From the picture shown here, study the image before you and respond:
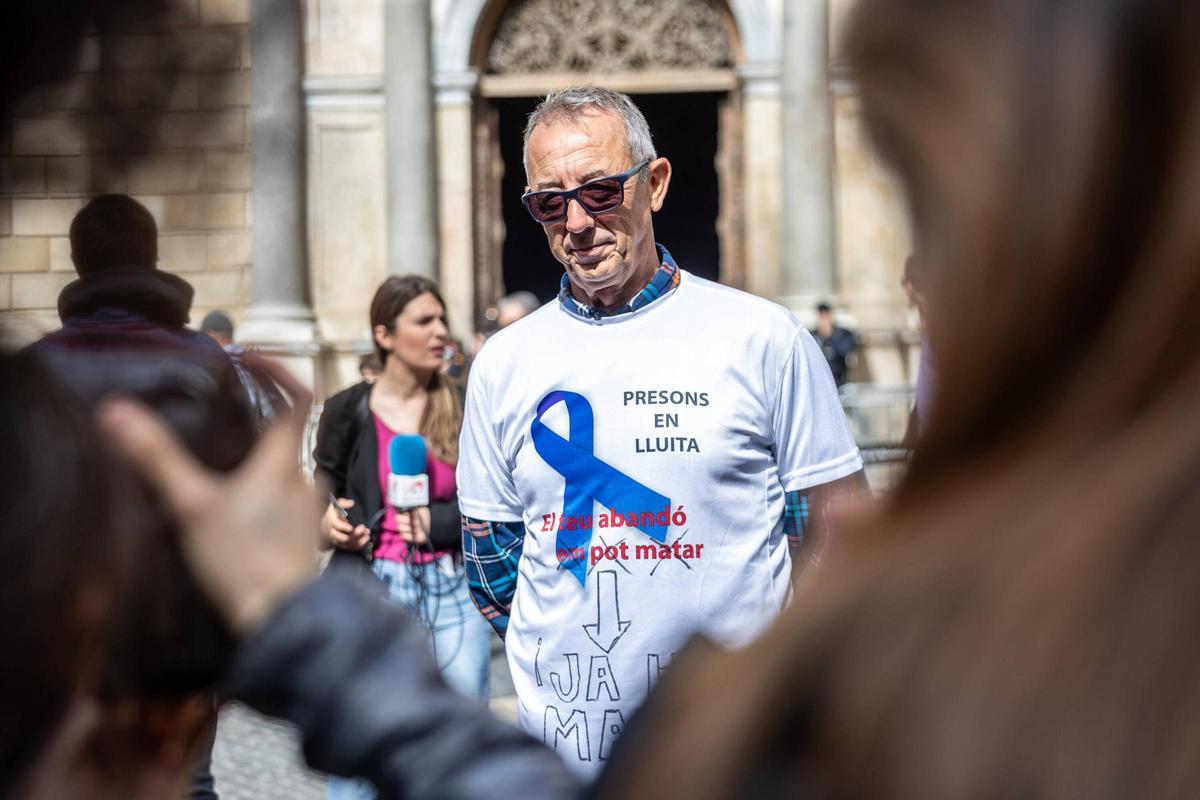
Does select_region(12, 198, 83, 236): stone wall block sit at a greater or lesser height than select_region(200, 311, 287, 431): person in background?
greater

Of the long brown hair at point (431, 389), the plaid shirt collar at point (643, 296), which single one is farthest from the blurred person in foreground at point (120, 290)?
the long brown hair at point (431, 389)

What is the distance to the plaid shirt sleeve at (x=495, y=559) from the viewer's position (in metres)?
3.17

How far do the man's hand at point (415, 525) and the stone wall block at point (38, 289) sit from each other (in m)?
3.81

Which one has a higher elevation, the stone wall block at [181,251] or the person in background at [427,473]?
the stone wall block at [181,251]

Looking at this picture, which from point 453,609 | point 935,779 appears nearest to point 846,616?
point 935,779

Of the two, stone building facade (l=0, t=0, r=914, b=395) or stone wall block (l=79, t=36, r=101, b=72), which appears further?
stone building facade (l=0, t=0, r=914, b=395)

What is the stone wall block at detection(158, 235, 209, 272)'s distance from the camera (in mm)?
1130

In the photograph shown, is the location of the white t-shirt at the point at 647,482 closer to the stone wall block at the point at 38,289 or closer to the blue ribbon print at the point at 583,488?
the blue ribbon print at the point at 583,488

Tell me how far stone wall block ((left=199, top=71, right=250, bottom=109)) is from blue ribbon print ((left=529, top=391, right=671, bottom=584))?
191cm

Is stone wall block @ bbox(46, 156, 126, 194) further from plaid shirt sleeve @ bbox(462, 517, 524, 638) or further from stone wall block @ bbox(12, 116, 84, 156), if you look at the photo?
plaid shirt sleeve @ bbox(462, 517, 524, 638)

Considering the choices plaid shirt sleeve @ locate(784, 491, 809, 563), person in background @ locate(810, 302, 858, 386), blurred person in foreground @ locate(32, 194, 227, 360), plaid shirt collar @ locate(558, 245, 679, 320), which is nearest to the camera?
blurred person in foreground @ locate(32, 194, 227, 360)

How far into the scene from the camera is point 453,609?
4.93 metres

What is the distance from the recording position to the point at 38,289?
3.72ft

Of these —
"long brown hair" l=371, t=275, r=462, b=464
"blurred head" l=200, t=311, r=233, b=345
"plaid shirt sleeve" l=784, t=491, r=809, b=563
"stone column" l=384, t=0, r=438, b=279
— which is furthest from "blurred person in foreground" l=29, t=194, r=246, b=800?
"stone column" l=384, t=0, r=438, b=279
